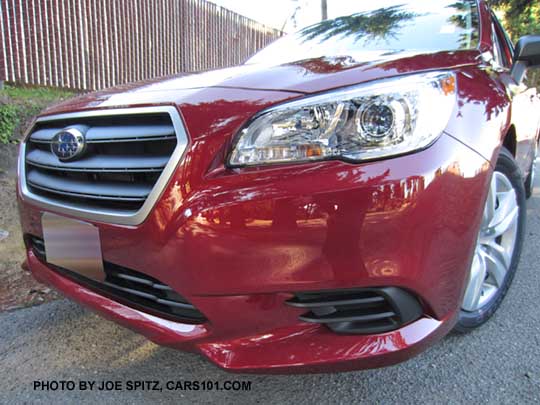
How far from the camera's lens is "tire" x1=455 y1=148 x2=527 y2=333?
1.72m

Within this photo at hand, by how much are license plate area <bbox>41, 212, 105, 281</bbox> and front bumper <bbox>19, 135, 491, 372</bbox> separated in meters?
0.20

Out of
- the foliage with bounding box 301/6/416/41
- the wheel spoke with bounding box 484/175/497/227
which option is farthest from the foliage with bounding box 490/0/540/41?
the wheel spoke with bounding box 484/175/497/227

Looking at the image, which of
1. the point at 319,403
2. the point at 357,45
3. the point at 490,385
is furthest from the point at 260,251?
the point at 357,45

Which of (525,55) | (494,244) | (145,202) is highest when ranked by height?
(525,55)

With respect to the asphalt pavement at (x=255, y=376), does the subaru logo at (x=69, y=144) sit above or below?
above

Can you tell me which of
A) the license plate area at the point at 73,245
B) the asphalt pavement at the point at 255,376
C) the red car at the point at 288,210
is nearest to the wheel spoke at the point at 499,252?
the asphalt pavement at the point at 255,376

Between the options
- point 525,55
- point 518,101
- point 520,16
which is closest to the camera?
point 525,55

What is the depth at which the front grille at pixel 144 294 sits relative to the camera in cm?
137

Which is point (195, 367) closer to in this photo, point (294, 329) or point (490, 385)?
point (294, 329)

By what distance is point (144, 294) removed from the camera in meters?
1.44

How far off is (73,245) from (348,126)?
3.41ft

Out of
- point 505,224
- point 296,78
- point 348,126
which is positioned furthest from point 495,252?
point 296,78

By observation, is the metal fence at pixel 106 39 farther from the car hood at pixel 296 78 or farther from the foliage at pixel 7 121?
the car hood at pixel 296 78

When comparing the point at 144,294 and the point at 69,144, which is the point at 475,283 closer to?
the point at 144,294
